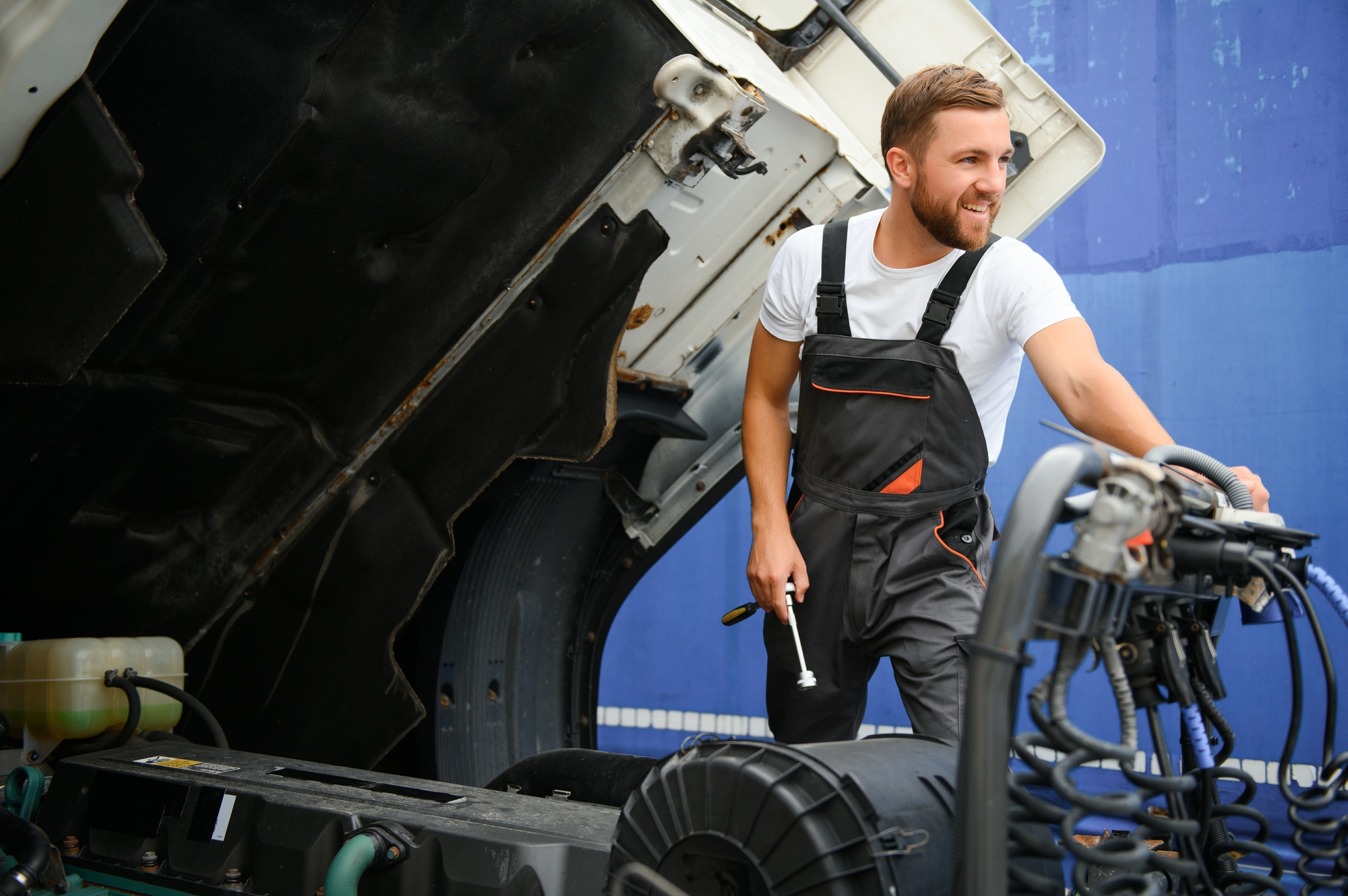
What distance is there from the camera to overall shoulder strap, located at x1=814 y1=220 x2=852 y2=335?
181 centimetres

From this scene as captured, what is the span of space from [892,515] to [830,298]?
0.38 meters

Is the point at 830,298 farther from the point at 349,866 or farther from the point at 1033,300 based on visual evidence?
the point at 349,866

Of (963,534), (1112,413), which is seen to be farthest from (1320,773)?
(963,534)

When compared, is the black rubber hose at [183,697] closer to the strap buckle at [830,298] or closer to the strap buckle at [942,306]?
the strap buckle at [830,298]

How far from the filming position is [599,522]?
2553mm

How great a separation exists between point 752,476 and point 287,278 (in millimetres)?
940

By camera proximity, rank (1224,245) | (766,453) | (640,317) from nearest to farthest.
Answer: (766,453)
(640,317)
(1224,245)

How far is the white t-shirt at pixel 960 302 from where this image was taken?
1681 millimetres

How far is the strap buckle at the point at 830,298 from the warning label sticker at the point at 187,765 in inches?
50.2

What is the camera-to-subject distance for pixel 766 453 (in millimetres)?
1967

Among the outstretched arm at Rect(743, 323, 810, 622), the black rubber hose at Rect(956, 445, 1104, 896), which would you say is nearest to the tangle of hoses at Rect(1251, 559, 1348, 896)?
the black rubber hose at Rect(956, 445, 1104, 896)

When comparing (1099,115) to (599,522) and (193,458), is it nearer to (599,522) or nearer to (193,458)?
(599,522)

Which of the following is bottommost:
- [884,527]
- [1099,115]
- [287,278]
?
[884,527]

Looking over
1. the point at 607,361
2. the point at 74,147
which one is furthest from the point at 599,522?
the point at 74,147
